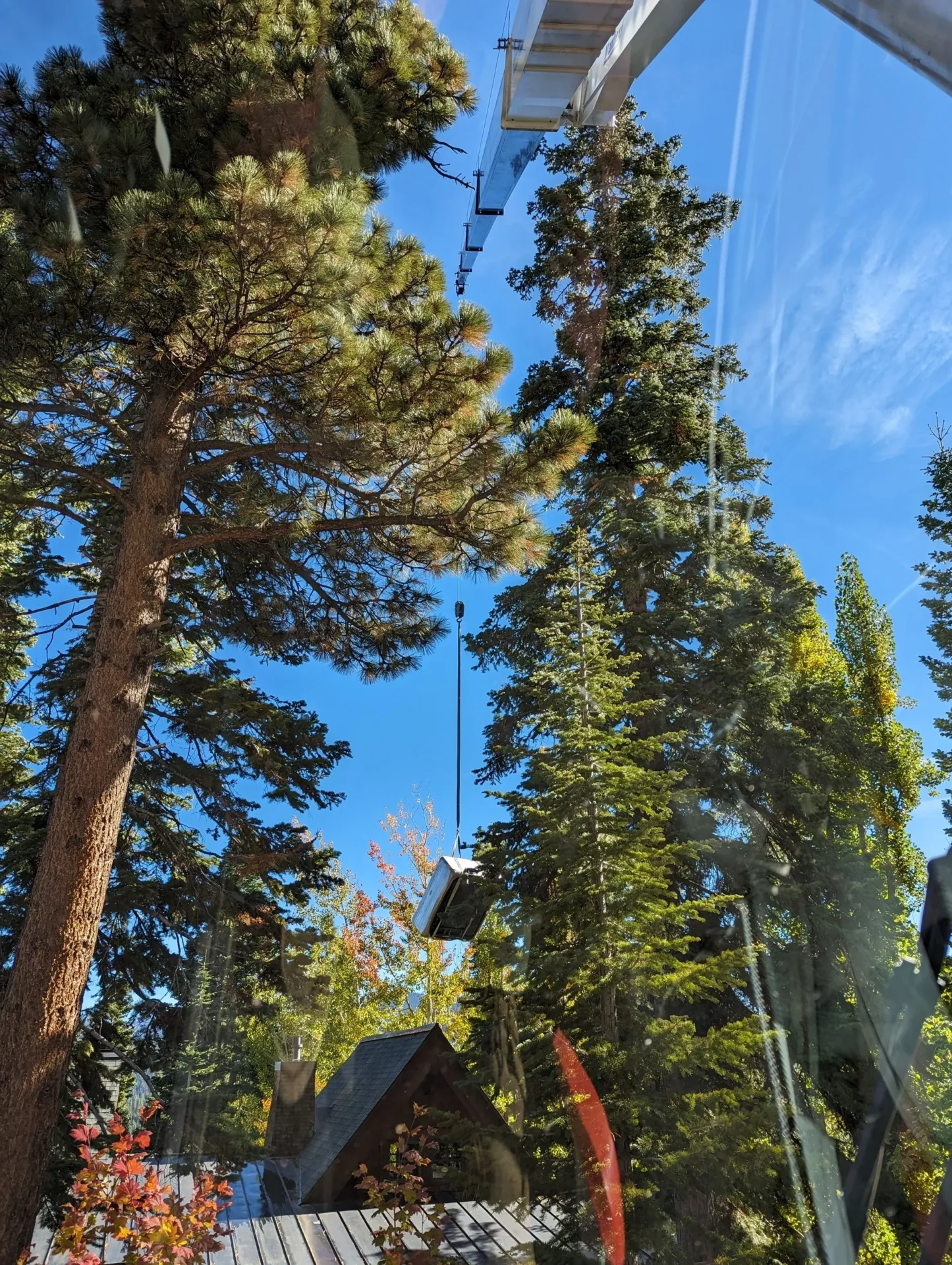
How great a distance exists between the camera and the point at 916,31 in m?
0.88

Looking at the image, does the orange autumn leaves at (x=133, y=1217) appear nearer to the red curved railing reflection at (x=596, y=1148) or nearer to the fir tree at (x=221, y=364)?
the fir tree at (x=221, y=364)

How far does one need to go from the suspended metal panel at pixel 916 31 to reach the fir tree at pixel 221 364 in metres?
2.77

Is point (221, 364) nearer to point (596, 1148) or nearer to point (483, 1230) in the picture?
point (596, 1148)

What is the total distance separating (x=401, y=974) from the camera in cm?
1006

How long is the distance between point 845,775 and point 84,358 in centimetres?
543

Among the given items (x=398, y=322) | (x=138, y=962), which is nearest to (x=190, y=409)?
(x=398, y=322)

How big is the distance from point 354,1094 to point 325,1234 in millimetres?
1260

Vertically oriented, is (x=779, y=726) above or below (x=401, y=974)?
above

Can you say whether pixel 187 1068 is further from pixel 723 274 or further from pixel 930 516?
pixel 723 274

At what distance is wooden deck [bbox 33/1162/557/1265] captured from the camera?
4.25 metres

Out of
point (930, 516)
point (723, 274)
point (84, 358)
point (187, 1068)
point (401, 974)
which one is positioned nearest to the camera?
point (930, 516)

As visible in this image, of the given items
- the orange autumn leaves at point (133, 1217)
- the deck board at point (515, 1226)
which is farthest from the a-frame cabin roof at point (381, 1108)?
the orange autumn leaves at point (133, 1217)

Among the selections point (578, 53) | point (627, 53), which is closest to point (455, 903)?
point (578, 53)

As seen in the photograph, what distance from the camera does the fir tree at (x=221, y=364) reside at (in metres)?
3.53
